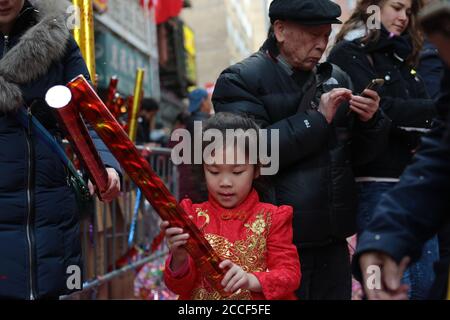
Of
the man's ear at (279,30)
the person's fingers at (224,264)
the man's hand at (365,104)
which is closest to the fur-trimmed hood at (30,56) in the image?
the man's ear at (279,30)

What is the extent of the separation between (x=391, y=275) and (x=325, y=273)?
158 cm

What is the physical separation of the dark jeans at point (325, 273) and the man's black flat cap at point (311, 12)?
0.95 m

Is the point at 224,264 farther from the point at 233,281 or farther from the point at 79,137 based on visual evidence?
the point at 79,137

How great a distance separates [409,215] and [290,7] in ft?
5.30

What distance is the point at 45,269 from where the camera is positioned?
305 centimetres

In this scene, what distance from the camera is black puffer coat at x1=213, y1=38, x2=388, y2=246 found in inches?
126

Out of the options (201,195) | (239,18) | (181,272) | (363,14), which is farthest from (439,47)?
(239,18)

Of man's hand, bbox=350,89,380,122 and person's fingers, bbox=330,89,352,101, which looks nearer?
person's fingers, bbox=330,89,352,101

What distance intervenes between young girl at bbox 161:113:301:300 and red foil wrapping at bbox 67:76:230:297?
0.20 meters

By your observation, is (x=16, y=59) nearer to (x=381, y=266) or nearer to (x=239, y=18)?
(x=381, y=266)

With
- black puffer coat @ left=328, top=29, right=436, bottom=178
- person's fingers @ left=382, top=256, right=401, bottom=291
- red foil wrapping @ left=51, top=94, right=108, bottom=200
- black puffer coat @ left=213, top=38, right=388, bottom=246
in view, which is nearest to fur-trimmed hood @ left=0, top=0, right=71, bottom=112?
red foil wrapping @ left=51, top=94, right=108, bottom=200

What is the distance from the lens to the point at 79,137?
2.71m

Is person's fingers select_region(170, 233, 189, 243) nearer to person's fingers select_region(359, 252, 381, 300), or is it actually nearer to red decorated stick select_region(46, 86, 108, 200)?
red decorated stick select_region(46, 86, 108, 200)

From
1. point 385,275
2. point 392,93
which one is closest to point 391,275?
point 385,275
